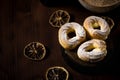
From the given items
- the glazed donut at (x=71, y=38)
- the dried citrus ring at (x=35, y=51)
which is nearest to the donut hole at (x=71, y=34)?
the glazed donut at (x=71, y=38)

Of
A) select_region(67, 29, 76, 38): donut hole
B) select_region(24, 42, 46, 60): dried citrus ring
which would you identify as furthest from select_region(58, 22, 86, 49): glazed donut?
select_region(24, 42, 46, 60): dried citrus ring

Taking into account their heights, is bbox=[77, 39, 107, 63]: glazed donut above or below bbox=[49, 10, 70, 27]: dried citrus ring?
below

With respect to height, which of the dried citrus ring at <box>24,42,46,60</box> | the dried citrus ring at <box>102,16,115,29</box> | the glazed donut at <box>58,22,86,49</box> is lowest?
the dried citrus ring at <box>24,42,46,60</box>

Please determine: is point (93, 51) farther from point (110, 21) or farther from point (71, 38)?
point (110, 21)

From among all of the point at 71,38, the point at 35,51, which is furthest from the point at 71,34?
the point at 35,51

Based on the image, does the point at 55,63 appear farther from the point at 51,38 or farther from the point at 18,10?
the point at 18,10

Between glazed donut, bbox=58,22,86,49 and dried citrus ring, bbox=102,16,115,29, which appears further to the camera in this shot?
dried citrus ring, bbox=102,16,115,29

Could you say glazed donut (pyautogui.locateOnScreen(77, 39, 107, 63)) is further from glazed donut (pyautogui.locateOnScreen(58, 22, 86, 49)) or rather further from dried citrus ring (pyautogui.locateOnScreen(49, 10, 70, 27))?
dried citrus ring (pyautogui.locateOnScreen(49, 10, 70, 27))

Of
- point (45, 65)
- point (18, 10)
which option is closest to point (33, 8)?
point (18, 10)
